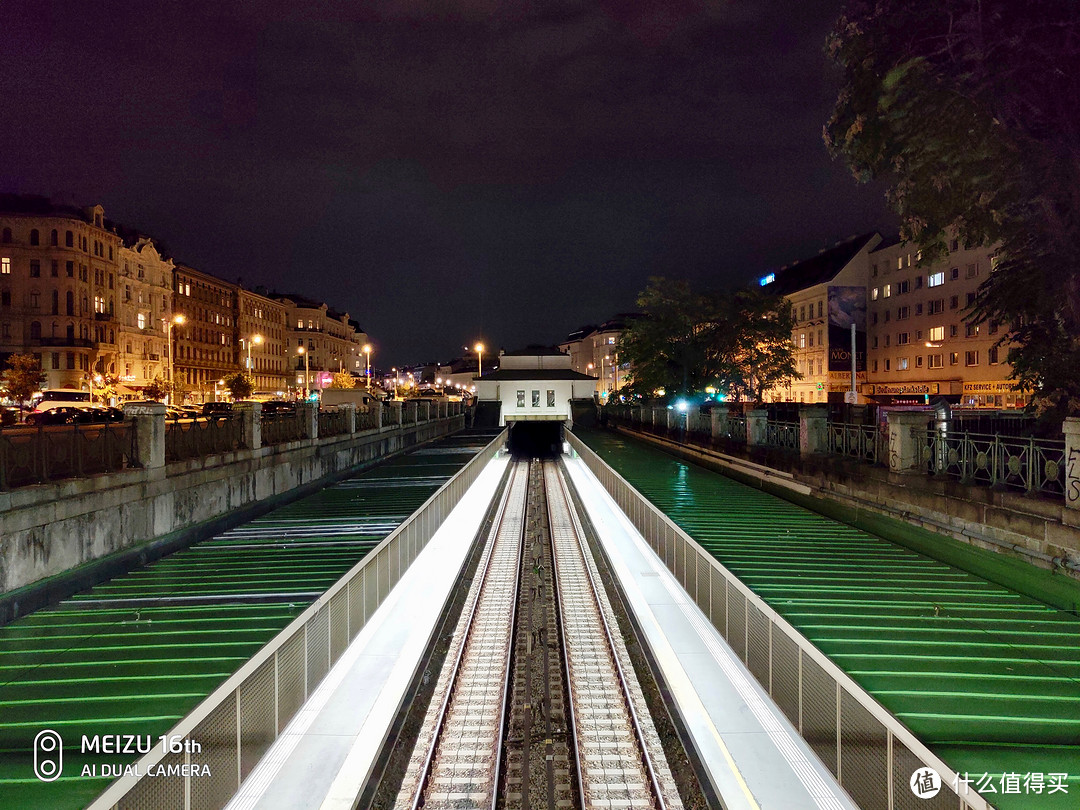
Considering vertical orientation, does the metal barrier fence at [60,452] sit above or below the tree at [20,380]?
below

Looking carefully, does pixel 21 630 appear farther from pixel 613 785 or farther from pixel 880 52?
pixel 880 52

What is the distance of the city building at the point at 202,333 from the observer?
228 ft

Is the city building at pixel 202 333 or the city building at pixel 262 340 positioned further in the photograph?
the city building at pixel 262 340

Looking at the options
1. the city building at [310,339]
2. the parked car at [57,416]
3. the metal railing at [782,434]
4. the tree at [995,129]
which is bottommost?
the metal railing at [782,434]

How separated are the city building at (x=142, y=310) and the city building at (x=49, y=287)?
171 inches

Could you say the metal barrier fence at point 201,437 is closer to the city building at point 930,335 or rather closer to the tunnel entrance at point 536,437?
the city building at point 930,335

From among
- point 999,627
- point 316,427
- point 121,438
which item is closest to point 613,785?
point 999,627

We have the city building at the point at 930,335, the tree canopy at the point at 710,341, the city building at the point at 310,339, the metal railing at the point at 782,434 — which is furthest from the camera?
the city building at the point at 310,339

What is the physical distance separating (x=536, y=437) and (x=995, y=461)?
52488mm

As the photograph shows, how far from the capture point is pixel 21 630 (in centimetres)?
812

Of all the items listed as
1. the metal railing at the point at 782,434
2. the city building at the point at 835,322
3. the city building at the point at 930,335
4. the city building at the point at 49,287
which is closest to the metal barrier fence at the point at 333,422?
the metal railing at the point at 782,434

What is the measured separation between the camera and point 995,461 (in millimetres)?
9711

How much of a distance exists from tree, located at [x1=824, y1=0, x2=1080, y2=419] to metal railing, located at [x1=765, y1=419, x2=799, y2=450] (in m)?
5.76

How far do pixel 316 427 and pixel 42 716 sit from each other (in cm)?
1660
